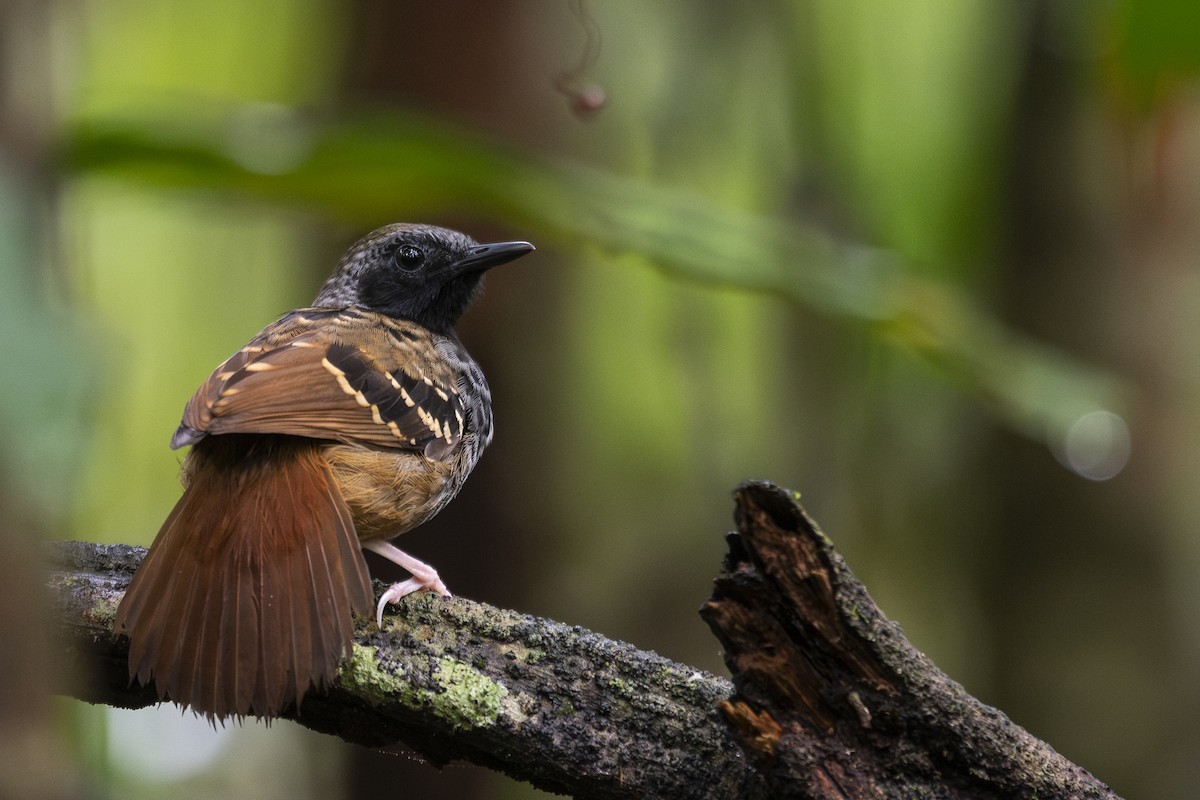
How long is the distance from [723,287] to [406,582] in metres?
1.39

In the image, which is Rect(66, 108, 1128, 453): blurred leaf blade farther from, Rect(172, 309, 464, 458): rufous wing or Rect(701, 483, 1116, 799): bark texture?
Rect(701, 483, 1116, 799): bark texture

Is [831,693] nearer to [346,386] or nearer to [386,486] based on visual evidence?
[386,486]

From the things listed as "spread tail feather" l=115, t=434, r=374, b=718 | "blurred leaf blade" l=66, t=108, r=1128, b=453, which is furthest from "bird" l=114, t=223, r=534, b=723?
"blurred leaf blade" l=66, t=108, r=1128, b=453

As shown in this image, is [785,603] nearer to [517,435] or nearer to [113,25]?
[517,435]

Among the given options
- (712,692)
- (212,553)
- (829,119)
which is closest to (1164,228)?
(829,119)

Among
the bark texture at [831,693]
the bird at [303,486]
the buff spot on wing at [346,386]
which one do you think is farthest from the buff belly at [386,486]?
the bark texture at [831,693]

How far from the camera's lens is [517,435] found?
4703 mm

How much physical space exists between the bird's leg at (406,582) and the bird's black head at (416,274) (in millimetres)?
942

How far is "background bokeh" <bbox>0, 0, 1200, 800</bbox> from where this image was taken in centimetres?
348

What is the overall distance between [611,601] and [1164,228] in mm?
2817

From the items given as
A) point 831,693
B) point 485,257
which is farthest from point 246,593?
point 485,257

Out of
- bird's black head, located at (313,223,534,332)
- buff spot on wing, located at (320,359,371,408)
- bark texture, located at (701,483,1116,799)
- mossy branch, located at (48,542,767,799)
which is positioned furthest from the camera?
bird's black head, located at (313,223,534,332)

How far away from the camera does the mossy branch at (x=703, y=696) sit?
6.29 ft

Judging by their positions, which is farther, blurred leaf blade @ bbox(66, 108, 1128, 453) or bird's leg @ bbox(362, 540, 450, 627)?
blurred leaf blade @ bbox(66, 108, 1128, 453)
